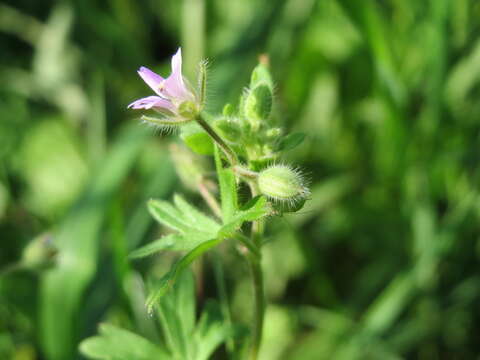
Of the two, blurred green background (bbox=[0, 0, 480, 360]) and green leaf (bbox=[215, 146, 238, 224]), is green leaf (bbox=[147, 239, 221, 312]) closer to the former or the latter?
green leaf (bbox=[215, 146, 238, 224])

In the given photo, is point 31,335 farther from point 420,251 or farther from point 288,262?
point 420,251

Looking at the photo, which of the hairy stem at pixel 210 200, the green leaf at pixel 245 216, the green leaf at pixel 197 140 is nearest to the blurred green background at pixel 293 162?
the hairy stem at pixel 210 200

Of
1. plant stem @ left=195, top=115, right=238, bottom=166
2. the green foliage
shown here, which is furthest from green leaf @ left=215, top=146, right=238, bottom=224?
the green foliage

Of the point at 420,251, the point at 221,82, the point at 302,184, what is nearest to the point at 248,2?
the point at 221,82

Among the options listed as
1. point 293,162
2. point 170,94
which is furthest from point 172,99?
point 293,162

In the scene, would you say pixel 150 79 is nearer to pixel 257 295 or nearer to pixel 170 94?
pixel 170 94

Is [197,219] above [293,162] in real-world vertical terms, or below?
below
